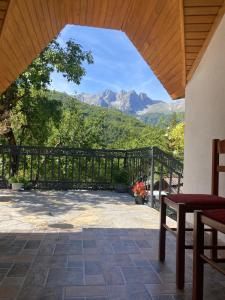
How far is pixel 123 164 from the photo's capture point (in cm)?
869

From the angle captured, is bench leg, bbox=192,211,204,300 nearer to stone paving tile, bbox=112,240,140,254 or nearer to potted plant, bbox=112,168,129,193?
stone paving tile, bbox=112,240,140,254

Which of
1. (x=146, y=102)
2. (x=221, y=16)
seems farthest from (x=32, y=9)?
(x=146, y=102)

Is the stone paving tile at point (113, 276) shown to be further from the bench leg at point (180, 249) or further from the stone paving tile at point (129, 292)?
the bench leg at point (180, 249)

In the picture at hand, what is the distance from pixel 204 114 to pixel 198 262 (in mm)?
2515

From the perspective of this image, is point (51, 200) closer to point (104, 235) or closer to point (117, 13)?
point (104, 235)

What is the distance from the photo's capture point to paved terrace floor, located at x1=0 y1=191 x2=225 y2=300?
2514mm

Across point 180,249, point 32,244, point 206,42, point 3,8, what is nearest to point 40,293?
point 180,249

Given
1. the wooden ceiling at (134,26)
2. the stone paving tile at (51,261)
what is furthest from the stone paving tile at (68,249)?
the wooden ceiling at (134,26)

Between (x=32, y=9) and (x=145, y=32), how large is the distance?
154 cm

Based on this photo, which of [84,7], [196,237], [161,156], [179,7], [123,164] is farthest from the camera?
[123,164]

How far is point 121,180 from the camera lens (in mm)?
8094

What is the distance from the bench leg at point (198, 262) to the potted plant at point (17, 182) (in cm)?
606

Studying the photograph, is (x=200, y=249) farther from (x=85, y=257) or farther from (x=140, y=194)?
(x=140, y=194)

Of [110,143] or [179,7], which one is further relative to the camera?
[110,143]
